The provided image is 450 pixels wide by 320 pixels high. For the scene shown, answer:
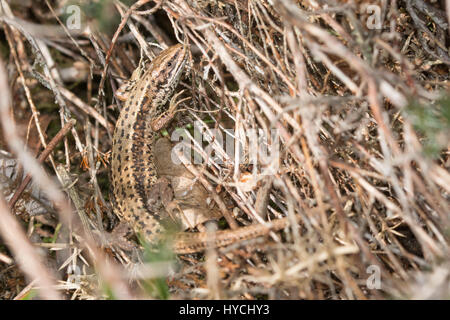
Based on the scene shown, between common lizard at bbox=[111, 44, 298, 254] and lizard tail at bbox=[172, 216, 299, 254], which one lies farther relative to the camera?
common lizard at bbox=[111, 44, 298, 254]

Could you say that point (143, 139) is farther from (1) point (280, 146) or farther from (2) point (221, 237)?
(2) point (221, 237)

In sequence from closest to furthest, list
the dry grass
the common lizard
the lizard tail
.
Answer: the dry grass < the lizard tail < the common lizard

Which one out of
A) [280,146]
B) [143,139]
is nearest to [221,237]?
[280,146]

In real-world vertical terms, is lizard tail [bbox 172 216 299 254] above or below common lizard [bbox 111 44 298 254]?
below

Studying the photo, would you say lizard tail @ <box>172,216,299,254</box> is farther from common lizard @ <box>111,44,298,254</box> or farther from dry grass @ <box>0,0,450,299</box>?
common lizard @ <box>111,44,298,254</box>

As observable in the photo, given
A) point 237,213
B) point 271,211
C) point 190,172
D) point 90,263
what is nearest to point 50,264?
point 90,263

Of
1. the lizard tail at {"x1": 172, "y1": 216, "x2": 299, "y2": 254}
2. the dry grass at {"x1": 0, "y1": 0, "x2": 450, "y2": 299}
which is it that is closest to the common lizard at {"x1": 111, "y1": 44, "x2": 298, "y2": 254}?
the dry grass at {"x1": 0, "y1": 0, "x2": 450, "y2": 299}
